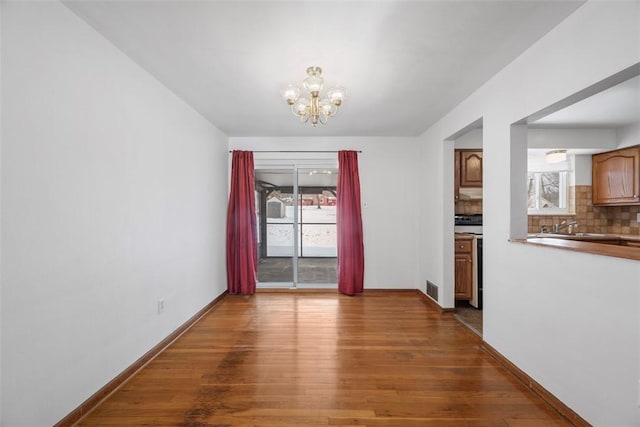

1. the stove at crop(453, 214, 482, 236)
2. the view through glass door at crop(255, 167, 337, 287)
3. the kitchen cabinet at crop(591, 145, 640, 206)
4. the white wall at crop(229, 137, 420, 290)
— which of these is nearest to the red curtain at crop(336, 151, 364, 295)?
the white wall at crop(229, 137, 420, 290)

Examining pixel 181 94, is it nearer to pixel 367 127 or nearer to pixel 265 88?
pixel 265 88

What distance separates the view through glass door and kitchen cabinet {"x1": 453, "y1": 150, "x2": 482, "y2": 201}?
7.24 feet

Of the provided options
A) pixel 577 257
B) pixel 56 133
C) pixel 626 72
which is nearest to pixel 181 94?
pixel 56 133

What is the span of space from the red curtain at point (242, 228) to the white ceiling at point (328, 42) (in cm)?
138

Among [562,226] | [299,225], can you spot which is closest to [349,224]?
[299,225]

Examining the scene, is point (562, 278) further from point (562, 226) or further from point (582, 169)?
point (582, 169)

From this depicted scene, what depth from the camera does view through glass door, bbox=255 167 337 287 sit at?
17.3ft

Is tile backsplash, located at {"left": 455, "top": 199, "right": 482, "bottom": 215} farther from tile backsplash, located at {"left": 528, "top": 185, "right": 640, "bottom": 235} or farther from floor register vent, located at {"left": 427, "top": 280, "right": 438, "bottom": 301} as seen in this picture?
floor register vent, located at {"left": 427, "top": 280, "right": 438, "bottom": 301}

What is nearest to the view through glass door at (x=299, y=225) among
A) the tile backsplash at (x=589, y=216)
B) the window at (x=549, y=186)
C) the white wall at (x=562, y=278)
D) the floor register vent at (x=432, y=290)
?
the floor register vent at (x=432, y=290)

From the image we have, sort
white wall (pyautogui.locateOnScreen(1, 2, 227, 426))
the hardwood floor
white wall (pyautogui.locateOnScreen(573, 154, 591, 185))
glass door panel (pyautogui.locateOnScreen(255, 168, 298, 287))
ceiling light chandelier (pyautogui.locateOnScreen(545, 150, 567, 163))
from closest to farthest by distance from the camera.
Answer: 1. white wall (pyautogui.locateOnScreen(1, 2, 227, 426))
2. the hardwood floor
3. ceiling light chandelier (pyautogui.locateOnScreen(545, 150, 567, 163))
4. white wall (pyautogui.locateOnScreen(573, 154, 591, 185))
5. glass door panel (pyautogui.locateOnScreen(255, 168, 298, 287))

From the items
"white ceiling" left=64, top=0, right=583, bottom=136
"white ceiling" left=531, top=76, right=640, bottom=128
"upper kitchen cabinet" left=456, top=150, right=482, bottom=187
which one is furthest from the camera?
"upper kitchen cabinet" left=456, top=150, right=482, bottom=187

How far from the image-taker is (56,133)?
1420 mm

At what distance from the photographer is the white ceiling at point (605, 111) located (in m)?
2.48

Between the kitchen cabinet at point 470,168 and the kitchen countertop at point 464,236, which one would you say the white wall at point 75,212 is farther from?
the kitchen cabinet at point 470,168
